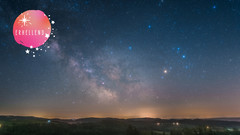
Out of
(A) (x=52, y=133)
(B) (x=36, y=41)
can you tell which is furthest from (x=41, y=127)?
(B) (x=36, y=41)

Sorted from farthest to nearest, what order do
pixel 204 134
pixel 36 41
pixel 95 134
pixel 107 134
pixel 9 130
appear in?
1. pixel 107 134
2. pixel 95 134
3. pixel 9 130
4. pixel 204 134
5. pixel 36 41

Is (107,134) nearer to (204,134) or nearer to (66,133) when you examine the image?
(66,133)

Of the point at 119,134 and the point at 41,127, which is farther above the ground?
the point at 41,127

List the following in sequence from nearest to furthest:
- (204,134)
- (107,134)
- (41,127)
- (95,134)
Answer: (204,134) → (41,127) → (95,134) → (107,134)

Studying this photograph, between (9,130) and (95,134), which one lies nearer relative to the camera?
(9,130)

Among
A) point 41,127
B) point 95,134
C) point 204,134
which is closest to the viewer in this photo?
point 204,134

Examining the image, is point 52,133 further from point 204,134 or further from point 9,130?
point 204,134

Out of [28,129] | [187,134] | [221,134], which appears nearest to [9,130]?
[28,129]

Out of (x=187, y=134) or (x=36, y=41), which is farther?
(x=187, y=134)

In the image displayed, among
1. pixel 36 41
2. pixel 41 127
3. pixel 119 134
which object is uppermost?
pixel 36 41
